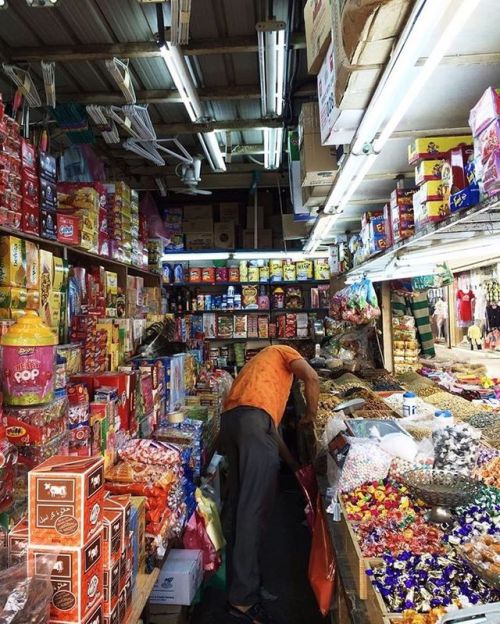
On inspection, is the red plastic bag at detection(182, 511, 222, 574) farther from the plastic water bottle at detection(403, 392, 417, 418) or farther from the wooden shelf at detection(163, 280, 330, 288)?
the wooden shelf at detection(163, 280, 330, 288)

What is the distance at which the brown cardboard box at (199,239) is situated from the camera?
24.9 feet

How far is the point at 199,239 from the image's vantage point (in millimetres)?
7605

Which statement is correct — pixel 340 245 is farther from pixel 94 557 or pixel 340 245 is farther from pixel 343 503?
pixel 94 557

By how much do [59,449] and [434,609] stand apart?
1.42 metres

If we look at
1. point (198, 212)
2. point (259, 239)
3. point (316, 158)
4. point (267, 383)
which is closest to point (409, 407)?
point (267, 383)

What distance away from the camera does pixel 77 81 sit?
4121 mm

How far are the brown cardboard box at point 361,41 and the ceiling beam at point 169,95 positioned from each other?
2860 mm

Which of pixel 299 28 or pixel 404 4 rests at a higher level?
pixel 299 28

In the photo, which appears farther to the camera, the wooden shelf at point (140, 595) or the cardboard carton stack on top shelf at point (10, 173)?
the cardboard carton stack on top shelf at point (10, 173)

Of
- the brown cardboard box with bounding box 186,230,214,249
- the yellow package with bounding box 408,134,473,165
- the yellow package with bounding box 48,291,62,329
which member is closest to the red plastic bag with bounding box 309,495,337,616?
the yellow package with bounding box 48,291,62,329

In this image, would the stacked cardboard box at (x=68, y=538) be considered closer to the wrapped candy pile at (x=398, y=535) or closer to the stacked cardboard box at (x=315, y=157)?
the wrapped candy pile at (x=398, y=535)

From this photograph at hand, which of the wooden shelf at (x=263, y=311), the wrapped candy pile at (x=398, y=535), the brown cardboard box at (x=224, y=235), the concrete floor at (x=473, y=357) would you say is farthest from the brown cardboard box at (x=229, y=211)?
the wrapped candy pile at (x=398, y=535)

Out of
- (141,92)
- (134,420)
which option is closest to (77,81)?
(141,92)

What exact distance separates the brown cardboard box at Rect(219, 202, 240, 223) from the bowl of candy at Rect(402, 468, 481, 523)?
6.12 meters
